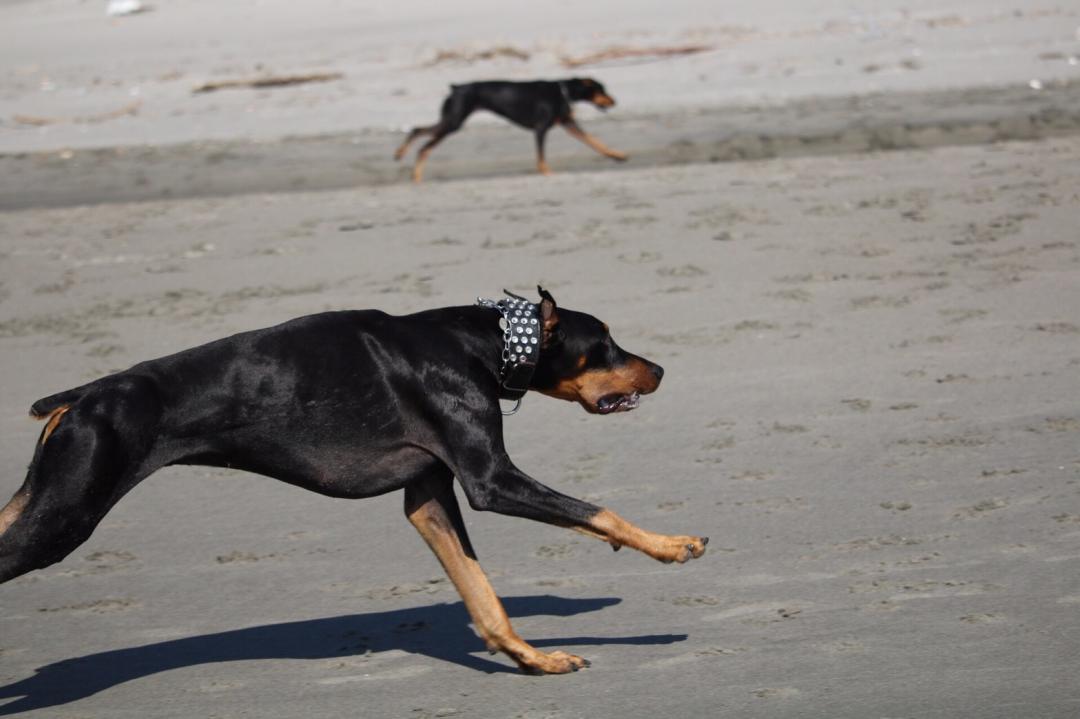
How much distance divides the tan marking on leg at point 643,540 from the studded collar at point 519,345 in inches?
21.4

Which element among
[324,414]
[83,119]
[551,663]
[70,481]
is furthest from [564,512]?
[83,119]

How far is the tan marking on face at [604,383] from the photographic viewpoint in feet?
17.6

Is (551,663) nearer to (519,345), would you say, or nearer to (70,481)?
(519,345)

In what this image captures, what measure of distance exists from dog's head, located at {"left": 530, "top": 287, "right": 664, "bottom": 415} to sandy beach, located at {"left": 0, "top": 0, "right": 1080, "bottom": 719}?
2.72 feet

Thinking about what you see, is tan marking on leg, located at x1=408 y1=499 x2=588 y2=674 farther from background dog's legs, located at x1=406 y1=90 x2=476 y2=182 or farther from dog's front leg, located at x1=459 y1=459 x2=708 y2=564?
background dog's legs, located at x1=406 y1=90 x2=476 y2=182

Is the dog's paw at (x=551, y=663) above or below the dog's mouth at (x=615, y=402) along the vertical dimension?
below

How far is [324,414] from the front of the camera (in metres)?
5.13

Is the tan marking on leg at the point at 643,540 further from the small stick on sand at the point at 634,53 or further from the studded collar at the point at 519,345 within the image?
the small stick on sand at the point at 634,53

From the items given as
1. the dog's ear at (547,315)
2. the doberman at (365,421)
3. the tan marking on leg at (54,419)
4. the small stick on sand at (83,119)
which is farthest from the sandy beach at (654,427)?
the small stick on sand at (83,119)

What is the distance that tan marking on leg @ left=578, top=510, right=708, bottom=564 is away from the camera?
4.97m

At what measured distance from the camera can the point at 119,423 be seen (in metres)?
4.74

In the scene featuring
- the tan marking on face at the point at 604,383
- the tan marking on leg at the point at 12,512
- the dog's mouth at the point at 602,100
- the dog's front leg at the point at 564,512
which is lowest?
the dog's front leg at the point at 564,512

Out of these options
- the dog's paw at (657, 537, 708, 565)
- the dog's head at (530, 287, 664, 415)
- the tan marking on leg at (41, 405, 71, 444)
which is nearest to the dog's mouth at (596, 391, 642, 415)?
the dog's head at (530, 287, 664, 415)

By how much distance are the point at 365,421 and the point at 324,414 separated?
0.14m
